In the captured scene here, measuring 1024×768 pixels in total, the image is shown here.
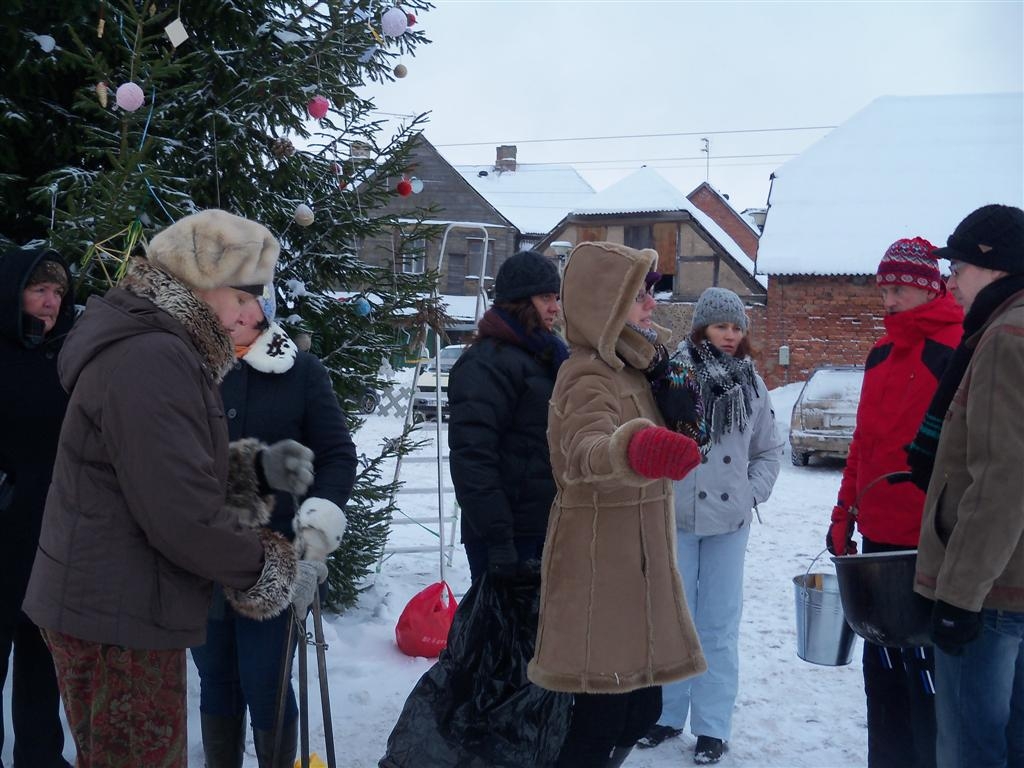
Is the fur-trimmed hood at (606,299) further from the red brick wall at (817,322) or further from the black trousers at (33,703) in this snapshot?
the red brick wall at (817,322)

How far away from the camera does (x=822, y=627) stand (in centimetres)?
366

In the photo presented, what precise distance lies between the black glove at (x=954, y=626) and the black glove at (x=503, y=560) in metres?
1.34

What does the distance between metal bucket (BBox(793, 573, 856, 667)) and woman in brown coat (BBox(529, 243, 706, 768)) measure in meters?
1.13

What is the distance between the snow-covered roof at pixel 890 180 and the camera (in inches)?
778

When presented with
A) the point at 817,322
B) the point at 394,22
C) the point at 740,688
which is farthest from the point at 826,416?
the point at 394,22

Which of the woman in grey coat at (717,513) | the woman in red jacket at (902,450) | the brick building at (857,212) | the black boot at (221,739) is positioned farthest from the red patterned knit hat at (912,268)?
the brick building at (857,212)

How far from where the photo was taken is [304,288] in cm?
475

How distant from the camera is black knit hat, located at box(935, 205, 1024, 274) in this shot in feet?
8.61

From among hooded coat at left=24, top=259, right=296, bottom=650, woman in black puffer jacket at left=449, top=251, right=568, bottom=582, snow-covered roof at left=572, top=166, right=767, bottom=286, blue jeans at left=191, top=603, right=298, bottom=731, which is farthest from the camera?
snow-covered roof at left=572, top=166, right=767, bottom=286

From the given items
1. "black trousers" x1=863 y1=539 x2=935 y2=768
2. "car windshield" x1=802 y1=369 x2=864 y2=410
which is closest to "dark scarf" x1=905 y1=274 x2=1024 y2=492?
"black trousers" x1=863 y1=539 x2=935 y2=768

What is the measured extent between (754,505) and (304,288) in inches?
98.9

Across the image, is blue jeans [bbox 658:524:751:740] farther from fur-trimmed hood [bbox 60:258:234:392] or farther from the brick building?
the brick building

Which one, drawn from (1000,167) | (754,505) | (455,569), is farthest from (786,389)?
(754,505)

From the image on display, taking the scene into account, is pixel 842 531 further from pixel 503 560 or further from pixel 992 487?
pixel 503 560
